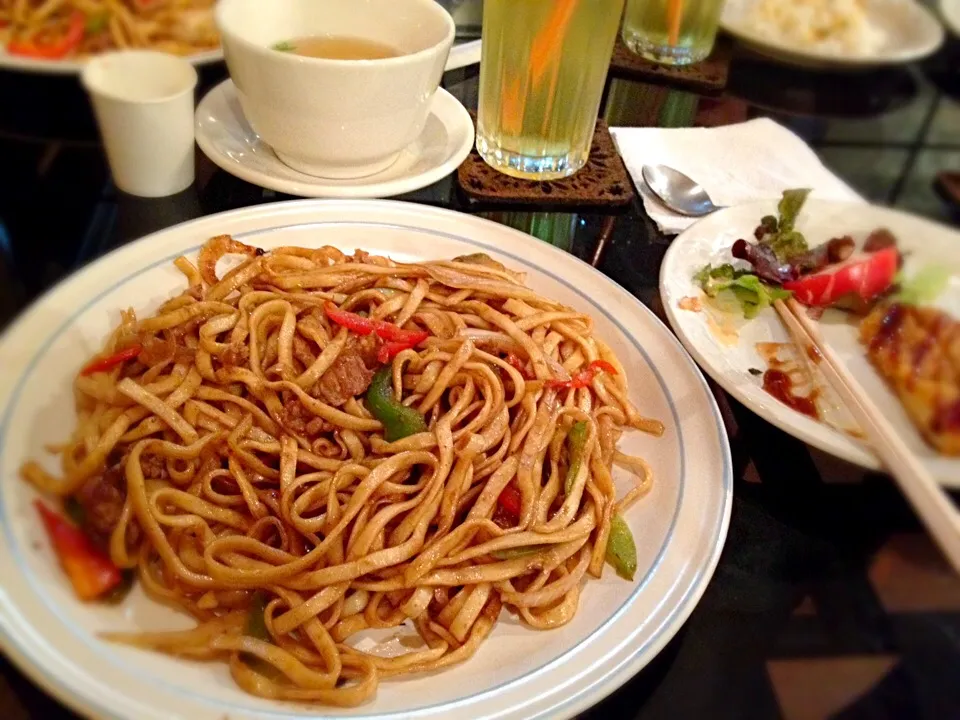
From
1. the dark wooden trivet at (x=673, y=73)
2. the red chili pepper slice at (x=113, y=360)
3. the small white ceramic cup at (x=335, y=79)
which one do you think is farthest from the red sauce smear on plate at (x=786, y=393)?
the dark wooden trivet at (x=673, y=73)

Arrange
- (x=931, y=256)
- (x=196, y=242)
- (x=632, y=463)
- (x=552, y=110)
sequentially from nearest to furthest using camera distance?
(x=931, y=256)
(x=632, y=463)
(x=196, y=242)
(x=552, y=110)

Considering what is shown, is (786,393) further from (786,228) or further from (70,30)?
(70,30)

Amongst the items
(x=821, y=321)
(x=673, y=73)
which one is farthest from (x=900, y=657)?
(x=673, y=73)

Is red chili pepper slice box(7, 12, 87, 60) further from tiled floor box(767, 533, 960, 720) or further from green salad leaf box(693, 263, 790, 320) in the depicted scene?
green salad leaf box(693, 263, 790, 320)

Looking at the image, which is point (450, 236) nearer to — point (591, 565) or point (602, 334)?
point (602, 334)

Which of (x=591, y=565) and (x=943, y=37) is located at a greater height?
(x=943, y=37)

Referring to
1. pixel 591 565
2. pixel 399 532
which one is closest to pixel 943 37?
pixel 591 565
